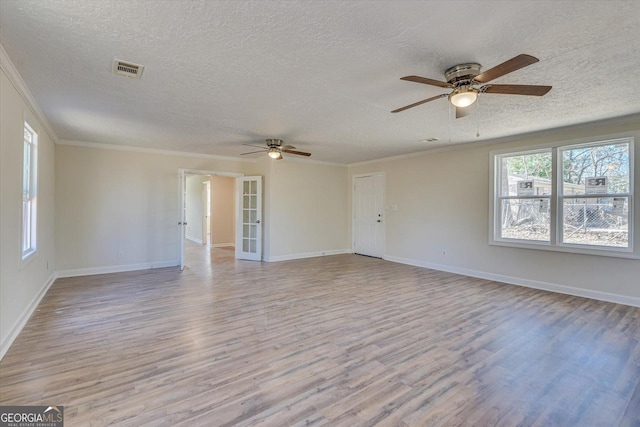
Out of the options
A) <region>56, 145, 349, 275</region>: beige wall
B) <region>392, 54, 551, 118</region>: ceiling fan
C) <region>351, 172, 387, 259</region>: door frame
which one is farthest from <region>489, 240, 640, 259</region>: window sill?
<region>56, 145, 349, 275</region>: beige wall

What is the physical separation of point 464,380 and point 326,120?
3258 mm

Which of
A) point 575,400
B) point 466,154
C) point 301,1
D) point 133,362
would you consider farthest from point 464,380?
point 466,154

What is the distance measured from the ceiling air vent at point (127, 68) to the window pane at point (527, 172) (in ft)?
18.0

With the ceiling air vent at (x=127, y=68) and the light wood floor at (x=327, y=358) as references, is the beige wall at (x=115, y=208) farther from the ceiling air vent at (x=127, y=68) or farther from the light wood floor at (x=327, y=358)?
the ceiling air vent at (x=127, y=68)

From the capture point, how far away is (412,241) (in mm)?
6586

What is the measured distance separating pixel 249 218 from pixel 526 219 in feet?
18.2

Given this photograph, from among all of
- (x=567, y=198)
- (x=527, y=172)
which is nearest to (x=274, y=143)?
(x=527, y=172)

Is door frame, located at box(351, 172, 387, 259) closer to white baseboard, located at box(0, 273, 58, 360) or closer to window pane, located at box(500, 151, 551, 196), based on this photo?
window pane, located at box(500, 151, 551, 196)

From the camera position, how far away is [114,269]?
5676 millimetres

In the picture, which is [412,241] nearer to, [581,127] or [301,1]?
[581,127]

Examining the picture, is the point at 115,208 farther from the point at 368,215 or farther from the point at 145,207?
the point at 368,215

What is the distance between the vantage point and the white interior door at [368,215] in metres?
7.35

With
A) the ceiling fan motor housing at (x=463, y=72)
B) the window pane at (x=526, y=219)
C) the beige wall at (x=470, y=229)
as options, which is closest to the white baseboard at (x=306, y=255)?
the beige wall at (x=470, y=229)

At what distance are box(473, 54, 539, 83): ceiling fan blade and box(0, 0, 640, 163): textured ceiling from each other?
0.65 feet
